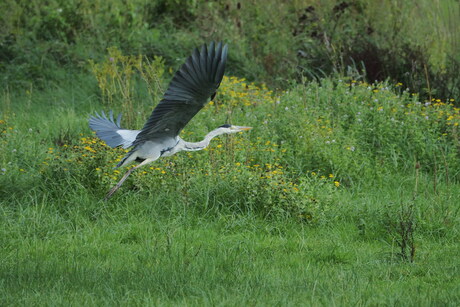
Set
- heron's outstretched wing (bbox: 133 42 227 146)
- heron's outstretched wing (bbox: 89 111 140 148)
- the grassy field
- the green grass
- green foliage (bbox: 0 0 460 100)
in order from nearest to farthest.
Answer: the green grass < the grassy field < heron's outstretched wing (bbox: 133 42 227 146) < heron's outstretched wing (bbox: 89 111 140 148) < green foliage (bbox: 0 0 460 100)

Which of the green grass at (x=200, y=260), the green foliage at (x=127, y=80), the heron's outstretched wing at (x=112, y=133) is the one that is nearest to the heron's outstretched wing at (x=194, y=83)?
the heron's outstretched wing at (x=112, y=133)

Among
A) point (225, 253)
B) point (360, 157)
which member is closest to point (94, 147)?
point (225, 253)

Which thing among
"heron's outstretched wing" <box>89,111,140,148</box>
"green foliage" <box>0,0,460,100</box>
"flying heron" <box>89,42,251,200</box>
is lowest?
"green foliage" <box>0,0,460,100</box>

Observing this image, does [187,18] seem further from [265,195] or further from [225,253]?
[225,253]

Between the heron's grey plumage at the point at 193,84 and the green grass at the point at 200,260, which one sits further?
the heron's grey plumage at the point at 193,84

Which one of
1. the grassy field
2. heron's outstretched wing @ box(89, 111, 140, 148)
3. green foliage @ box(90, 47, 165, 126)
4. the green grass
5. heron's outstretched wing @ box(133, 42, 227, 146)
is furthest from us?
green foliage @ box(90, 47, 165, 126)

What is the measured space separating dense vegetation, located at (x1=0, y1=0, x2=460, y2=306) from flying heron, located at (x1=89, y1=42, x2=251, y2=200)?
0.53m

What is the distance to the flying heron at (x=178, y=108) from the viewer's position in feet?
13.8

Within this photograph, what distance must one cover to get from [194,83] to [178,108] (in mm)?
260

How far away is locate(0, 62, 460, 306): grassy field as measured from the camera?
384 cm

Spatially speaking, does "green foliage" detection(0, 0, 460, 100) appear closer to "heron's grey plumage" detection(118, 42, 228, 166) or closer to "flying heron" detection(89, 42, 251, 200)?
"flying heron" detection(89, 42, 251, 200)

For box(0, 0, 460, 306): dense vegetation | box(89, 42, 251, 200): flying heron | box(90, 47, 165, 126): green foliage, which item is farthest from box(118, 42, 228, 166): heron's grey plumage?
box(90, 47, 165, 126): green foliage

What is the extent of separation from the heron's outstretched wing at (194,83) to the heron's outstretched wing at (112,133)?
22.2 inches

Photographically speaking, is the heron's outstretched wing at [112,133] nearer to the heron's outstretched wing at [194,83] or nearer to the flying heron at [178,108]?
the flying heron at [178,108]
